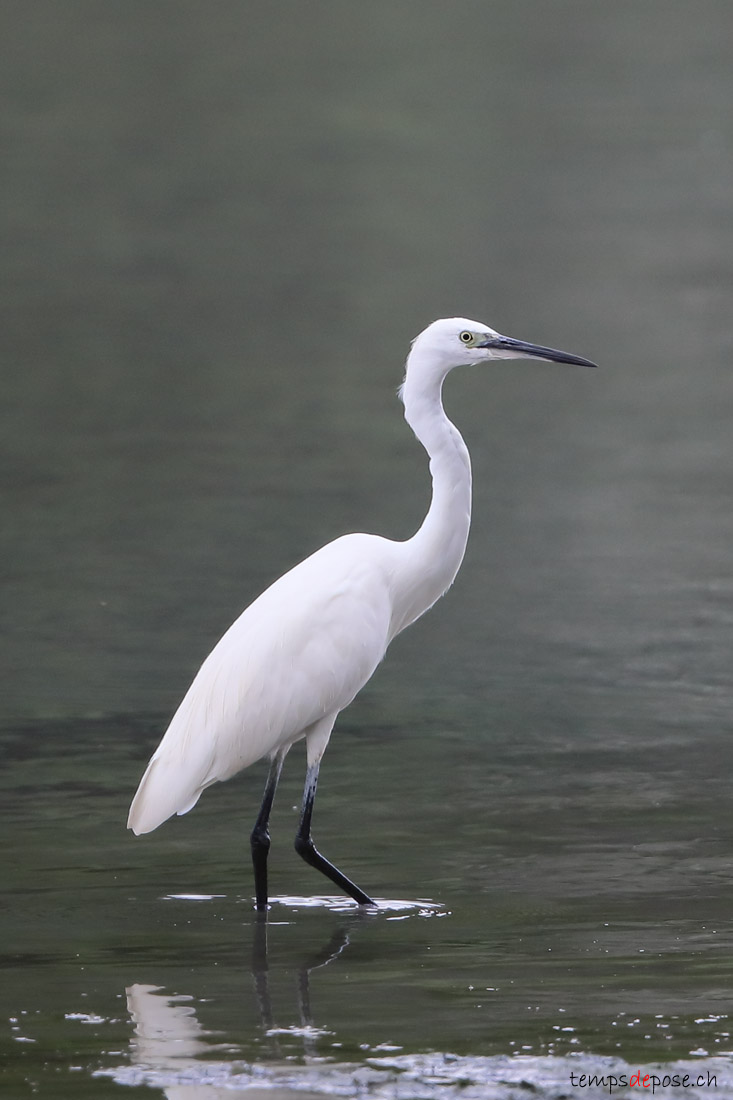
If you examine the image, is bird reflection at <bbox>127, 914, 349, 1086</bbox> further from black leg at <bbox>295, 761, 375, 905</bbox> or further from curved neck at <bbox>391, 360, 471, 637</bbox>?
curved neck at <bbox>391, 360, 471, 637</bbox>

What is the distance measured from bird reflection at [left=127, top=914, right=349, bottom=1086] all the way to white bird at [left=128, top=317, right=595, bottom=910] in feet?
1.88

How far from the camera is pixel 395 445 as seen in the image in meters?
9.95

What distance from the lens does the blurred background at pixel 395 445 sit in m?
4.56

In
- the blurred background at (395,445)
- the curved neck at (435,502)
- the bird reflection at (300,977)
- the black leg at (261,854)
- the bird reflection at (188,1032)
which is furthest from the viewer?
the curved neck at (435,502)

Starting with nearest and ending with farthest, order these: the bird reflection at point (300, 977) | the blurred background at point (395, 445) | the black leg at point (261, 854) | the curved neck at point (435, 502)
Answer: the bird reflection at point (300, 977), the black leg at point (261, 854), the blurred background at point (395, 445), the curved neck at point (435, 502)

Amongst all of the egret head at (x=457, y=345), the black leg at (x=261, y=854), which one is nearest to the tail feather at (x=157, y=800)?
the black leg at (x=261, y=854)

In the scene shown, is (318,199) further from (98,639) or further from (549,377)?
(98,639)

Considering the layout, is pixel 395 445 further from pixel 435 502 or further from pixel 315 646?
pixel 315 646

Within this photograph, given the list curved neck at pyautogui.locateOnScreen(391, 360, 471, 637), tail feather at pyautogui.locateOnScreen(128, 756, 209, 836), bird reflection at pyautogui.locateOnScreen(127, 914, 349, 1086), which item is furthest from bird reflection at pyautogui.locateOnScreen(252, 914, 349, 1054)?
curved neck at pyautogui.locateOnScreen(391, 360, 471, 637)

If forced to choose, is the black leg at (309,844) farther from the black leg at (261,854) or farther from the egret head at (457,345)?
the egret head at (457,345)

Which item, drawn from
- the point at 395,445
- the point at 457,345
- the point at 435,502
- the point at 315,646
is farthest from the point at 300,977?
the point at 395,445

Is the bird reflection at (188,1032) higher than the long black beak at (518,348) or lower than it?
lower

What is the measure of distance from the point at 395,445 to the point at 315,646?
5.56 m

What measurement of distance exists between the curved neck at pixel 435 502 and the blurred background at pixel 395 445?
0.67 meters
